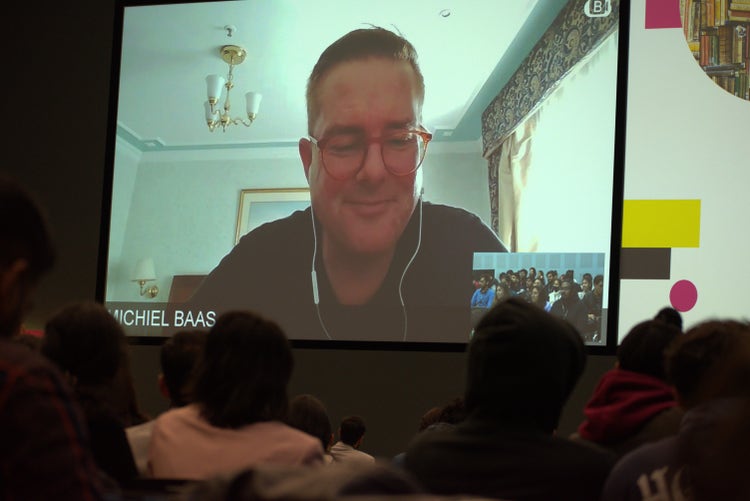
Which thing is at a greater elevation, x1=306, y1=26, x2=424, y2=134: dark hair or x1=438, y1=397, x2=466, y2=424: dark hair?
x1=306, y1=26, x2=424, y2=134: dark hair

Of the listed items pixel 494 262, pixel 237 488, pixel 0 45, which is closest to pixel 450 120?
pixel 494 262

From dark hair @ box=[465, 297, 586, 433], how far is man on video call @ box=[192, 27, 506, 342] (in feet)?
11.3

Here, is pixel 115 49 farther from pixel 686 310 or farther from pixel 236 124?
pixel 686 310

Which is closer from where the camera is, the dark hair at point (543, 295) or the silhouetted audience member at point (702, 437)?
the silhouetted audience member at point (702, 437)

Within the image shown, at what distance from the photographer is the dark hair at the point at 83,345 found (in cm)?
186

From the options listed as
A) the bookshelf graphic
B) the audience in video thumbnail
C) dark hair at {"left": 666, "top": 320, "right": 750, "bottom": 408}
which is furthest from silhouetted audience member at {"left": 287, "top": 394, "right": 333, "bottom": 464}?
the bookshelf graphic

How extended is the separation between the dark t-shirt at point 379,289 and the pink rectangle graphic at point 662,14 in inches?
57.4

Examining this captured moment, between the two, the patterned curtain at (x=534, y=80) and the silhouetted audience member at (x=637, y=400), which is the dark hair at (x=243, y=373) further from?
the patterned curtain at (x=534, y=80)

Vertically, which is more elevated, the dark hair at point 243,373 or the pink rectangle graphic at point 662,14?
the pink rectangle graphic at point 662,14

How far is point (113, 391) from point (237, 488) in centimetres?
150

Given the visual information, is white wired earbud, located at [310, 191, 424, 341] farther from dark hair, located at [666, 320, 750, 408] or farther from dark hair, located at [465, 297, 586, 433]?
dark hair, located at [465, 297, 586, 433]

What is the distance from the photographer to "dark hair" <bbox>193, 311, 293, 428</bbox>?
66.0 inches

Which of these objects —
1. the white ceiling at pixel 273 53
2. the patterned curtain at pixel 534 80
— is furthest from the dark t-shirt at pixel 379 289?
the white ceiling at pixel 273 53

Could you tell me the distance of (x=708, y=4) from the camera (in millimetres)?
4793
